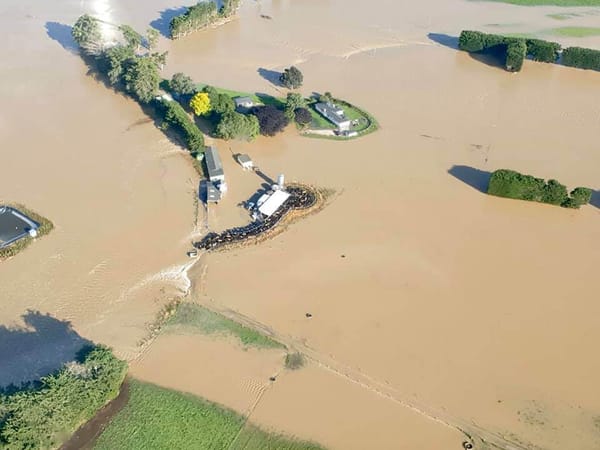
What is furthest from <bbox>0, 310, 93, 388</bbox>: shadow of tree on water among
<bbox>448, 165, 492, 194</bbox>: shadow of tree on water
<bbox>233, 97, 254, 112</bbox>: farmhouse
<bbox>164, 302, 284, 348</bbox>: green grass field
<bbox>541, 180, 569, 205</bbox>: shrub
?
<bbox>541, 180, 569, 205</bbox>: shrub

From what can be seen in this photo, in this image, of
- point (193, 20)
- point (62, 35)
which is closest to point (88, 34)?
point (62, 35)

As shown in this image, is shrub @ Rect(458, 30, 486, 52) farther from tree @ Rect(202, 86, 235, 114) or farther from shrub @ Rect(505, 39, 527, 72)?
tree @ Rect(202, 86, 235, 114)

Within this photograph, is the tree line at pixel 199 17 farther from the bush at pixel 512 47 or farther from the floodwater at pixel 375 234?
the bush at pixel 512 47

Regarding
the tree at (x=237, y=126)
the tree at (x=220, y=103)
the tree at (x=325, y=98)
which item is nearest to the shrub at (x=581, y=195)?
the tree at (x=325, y=98)

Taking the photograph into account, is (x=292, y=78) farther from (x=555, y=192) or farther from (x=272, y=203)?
(x=555, y=192)

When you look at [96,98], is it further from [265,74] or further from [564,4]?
[564,4]

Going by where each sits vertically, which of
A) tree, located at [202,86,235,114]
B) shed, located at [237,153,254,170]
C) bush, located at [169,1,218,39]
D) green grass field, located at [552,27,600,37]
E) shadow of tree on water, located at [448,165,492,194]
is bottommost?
shed, located at [237,153,254,170]
